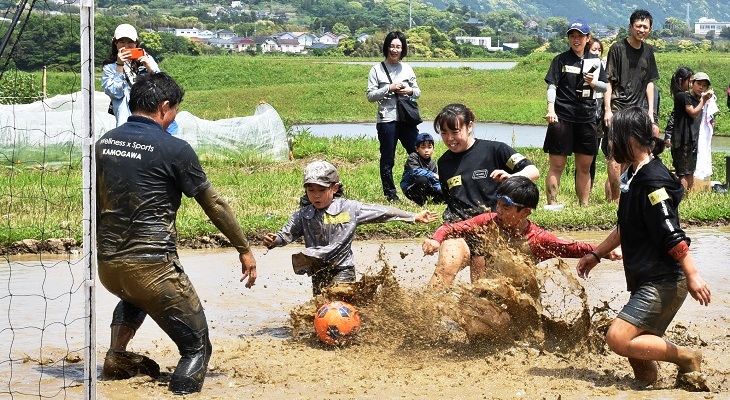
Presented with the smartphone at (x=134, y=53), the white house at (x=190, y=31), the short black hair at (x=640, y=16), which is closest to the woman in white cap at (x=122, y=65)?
the smartphone at (x=134, y=53)

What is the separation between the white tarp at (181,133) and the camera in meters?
16.9

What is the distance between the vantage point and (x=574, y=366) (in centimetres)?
727

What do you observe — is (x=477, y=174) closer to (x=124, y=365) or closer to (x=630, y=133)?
(x=630, y=133)

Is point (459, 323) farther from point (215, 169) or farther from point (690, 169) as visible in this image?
point (215, 169)

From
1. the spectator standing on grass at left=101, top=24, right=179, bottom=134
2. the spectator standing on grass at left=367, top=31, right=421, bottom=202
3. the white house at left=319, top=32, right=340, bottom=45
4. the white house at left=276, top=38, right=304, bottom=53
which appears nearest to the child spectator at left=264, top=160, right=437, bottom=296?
the spectator standing on grass at left=101, top=24, right=179, bottom=134

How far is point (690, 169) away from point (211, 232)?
703cm

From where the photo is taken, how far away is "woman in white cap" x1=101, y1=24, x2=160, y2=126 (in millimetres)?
10672

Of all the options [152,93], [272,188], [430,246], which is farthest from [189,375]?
[272,188]

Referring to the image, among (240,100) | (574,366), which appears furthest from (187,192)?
(240,100)

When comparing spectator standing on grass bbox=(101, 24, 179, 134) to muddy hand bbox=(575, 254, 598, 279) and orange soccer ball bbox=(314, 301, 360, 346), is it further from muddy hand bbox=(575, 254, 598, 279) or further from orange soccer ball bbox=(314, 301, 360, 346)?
muddy hand bbox=(575, 254, 598, 279)

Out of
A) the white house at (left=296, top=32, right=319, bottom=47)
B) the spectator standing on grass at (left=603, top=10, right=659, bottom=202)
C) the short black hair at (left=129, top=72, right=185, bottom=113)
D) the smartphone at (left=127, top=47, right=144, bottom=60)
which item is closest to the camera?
the short black hair at (left=129, top=72, right=185, bottom=113)

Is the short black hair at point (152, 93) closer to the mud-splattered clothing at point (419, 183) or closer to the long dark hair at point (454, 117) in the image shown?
the long dark hair at point (454, 117)

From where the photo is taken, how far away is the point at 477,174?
8.21 metres

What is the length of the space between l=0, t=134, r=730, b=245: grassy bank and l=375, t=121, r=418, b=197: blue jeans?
8.4 inches
